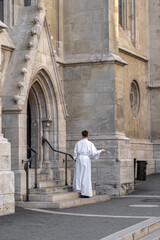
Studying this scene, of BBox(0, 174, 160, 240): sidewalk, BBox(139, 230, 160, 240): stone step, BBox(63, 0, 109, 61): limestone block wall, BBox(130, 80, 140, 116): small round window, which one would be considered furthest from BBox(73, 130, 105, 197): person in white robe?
BBox(130, 80, 140, 116): small round window

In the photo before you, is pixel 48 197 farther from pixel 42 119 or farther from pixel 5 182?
pixel 42 119

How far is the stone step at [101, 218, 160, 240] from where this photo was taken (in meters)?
9.88

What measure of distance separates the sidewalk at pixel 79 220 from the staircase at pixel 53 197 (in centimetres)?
39

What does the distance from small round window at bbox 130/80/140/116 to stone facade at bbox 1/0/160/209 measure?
2.68 ft

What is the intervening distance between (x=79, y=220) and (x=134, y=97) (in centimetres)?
1484

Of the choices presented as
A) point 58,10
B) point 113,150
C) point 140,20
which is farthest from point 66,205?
point 140,20

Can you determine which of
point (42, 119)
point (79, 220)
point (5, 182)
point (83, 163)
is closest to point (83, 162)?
point (83, 163)

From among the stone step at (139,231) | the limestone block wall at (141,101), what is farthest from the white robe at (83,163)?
the limestone block wall at (141,101)

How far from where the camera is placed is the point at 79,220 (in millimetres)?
12266

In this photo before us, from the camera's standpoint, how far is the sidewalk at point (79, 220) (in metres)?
10.2

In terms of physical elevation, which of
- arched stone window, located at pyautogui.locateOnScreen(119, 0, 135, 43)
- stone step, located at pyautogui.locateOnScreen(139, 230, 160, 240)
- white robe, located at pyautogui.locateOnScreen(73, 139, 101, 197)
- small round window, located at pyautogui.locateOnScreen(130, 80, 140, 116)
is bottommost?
stone step, located at pyautogui.locateOnScreen(139, 230, 160, 240)

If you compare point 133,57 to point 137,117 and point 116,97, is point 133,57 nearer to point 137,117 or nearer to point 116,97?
point 137,117

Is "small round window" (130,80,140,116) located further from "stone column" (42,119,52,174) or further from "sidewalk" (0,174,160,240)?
"sidewalk" (0,174,160,240)

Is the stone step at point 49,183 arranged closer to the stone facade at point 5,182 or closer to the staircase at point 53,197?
the staircase at point 53,197
